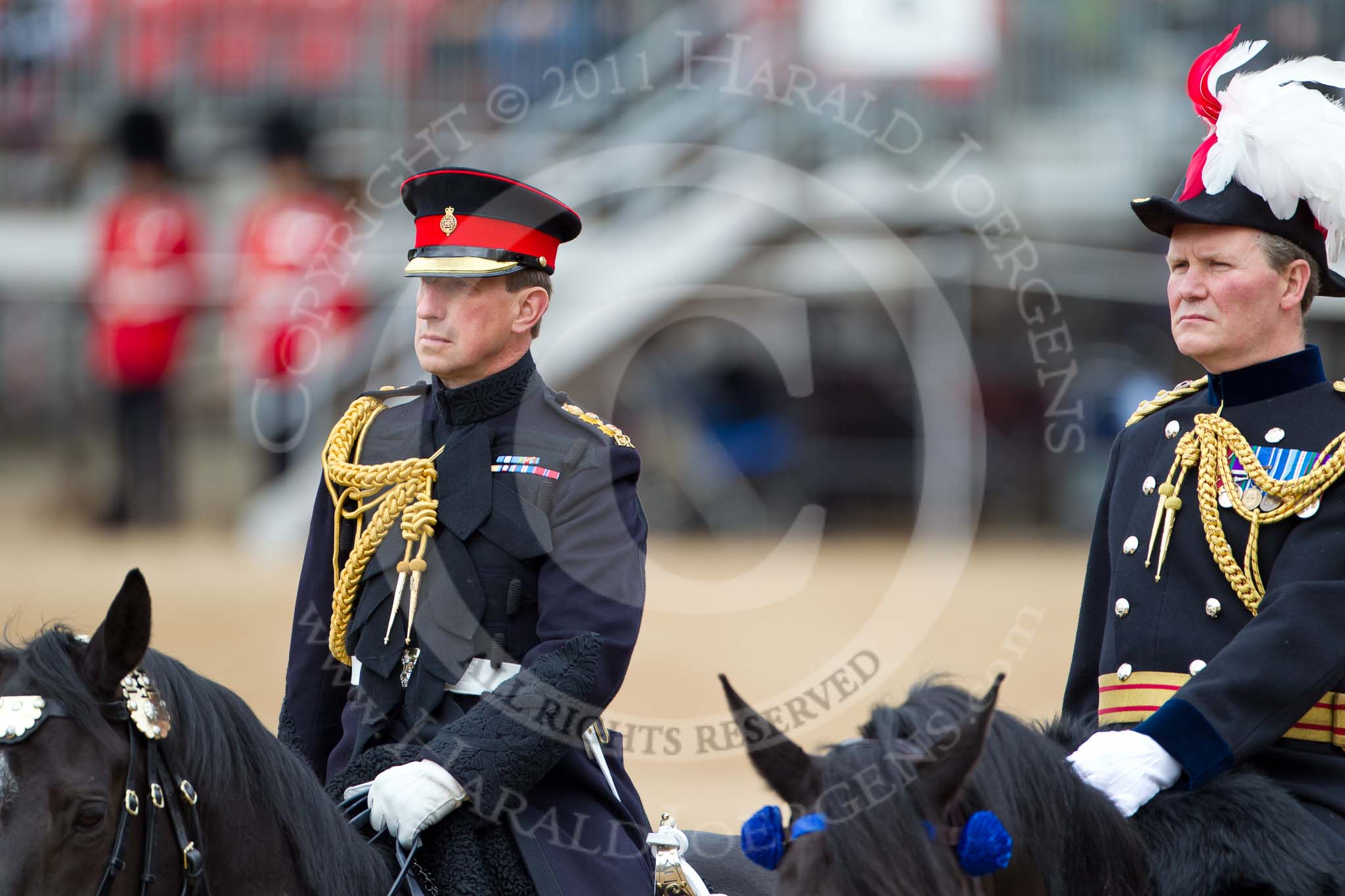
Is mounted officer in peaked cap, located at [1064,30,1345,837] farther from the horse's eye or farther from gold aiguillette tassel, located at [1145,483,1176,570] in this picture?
the horse's eye

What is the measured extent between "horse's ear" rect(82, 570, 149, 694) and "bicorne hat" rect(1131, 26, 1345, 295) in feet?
5.59

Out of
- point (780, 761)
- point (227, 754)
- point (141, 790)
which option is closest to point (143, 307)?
point (227, 754)

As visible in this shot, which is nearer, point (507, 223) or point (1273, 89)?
point (1273, 89)

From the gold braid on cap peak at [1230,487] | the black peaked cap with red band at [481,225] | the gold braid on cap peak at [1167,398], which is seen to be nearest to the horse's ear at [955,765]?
the gold braid on cap peak at [1230,487]

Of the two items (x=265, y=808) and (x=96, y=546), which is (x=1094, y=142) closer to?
(x=96, y=546)

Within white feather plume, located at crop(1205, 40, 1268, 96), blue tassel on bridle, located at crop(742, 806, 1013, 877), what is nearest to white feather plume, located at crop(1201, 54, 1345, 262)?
white feather plume, located at crop(1205, 40, 1268, 96)

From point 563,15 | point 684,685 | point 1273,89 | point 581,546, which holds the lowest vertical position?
point 684,685

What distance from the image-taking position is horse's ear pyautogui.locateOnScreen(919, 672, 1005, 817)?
7.18 ft

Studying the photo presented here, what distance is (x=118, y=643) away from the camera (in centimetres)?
253

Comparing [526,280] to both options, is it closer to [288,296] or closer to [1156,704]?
[1156,704]

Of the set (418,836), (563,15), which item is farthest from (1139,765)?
(563,15)

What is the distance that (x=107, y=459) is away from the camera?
13.7 metres

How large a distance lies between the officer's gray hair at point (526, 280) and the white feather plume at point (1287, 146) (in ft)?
3.93

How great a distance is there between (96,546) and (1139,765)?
10525 mm
